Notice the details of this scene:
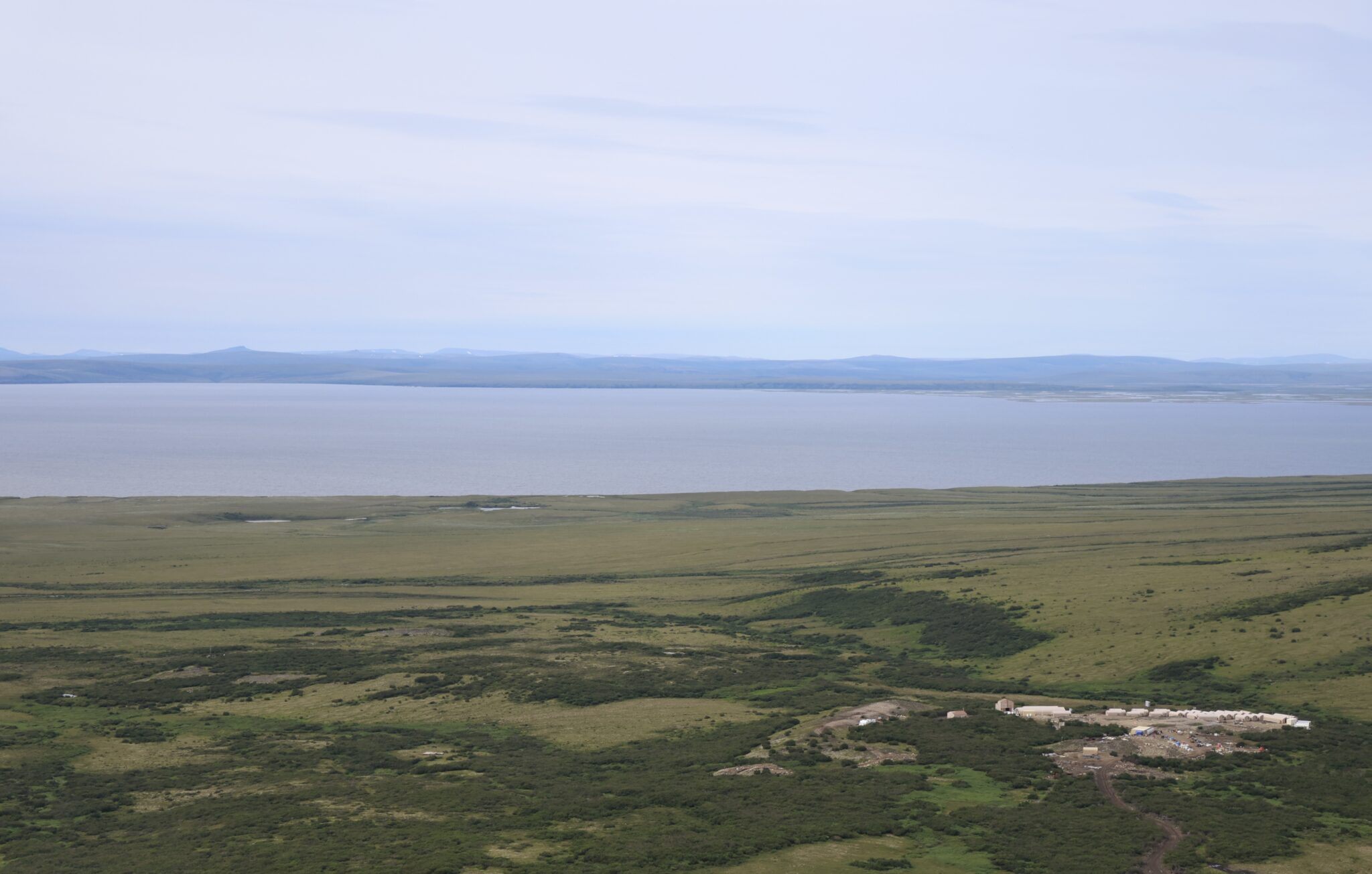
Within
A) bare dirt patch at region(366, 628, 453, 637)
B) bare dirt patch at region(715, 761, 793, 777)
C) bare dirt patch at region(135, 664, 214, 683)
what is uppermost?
bare dirt patch at region(715, 761, 793, 777)

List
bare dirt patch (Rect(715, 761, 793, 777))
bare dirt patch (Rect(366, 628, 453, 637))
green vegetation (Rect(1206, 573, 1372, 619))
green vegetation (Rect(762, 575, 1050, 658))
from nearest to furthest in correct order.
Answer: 1. bare dirt patch (Rect(715, 761, 793, 777))
2. green vegetation (Rect(1206, 573, 1372, 619))
3. green vegetation (Rect(762, 575, 1050, 658))
4. bare dirt patch (Rect(366, 628, 453, 637))

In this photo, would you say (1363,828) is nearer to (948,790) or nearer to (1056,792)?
(1056,792)

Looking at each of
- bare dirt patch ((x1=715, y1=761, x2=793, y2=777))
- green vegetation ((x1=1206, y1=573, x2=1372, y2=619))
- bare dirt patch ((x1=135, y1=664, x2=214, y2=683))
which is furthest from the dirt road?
bare dirt patch ((x1=135, y1=664, x2=214, y2=683))

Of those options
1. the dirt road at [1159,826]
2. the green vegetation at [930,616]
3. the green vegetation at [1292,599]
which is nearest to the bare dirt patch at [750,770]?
the dirt road at [1159,826]

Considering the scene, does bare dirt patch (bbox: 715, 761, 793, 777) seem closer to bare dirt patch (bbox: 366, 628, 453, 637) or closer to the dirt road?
the dirt road

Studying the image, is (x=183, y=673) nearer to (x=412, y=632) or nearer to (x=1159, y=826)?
(x=412, y=632)

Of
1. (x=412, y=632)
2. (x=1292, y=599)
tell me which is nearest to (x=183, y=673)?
(x=412, y=632)
